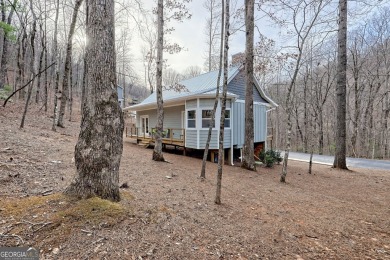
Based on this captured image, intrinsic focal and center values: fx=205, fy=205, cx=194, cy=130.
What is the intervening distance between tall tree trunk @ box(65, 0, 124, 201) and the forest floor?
28 centimetres

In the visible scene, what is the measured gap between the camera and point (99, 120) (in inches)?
114

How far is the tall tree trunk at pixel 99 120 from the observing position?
9.45ft

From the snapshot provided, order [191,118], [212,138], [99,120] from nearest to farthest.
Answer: [99,120], [212,138], [191,118]

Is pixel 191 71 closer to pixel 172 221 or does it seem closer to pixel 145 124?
pixel 145 124

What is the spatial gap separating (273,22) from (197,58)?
13616 millimetres

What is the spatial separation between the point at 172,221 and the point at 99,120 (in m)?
1.81

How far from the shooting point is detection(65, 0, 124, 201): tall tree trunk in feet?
9.45

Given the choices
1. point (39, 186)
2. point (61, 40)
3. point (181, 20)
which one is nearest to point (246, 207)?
point (39, 186)

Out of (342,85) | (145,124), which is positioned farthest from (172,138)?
(342,85)

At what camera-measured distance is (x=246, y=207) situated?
14.4 ft

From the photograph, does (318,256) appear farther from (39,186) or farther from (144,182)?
(39,186)

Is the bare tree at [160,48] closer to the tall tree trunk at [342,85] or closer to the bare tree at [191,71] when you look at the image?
the tall tree trunk at [342,85]

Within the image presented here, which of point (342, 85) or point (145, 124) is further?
point (145, 124)

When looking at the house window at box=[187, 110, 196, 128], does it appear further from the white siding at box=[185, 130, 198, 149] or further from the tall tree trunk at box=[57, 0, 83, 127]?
the tall tree trunk at box=[57, 0, 83, 127]
